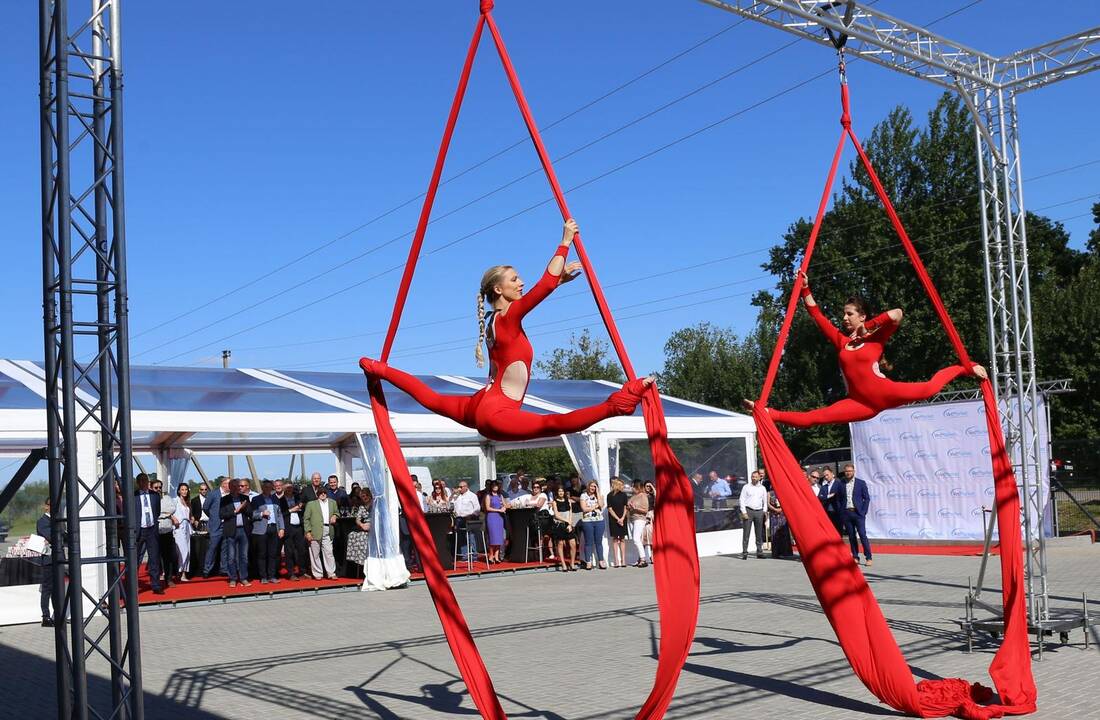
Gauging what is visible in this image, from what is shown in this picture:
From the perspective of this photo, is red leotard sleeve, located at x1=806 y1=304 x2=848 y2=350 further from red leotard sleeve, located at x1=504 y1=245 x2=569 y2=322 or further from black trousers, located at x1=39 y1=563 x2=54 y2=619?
black trousers, located at x1=39 y1=563 x2=54 y2=619

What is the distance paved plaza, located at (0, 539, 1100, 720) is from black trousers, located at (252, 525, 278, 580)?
1198 millimetres

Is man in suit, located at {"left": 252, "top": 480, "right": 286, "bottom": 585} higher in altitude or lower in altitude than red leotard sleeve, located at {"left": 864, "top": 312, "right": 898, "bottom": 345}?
lower

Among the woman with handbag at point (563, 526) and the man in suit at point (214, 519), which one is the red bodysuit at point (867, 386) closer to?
the woman with handbag at point (563, 526)

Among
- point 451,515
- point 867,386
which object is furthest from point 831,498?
point 867,386

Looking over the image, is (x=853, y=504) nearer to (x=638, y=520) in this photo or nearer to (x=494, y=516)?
(x=638, y=520)

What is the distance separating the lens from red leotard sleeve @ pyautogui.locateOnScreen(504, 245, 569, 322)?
455 centimetres

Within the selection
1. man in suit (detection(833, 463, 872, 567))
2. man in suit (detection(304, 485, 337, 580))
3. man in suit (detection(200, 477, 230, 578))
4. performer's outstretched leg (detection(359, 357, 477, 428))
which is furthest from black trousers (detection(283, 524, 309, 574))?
performer's outstretched leg (detection(359, 357, 477, 428))

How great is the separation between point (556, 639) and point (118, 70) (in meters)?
5.40

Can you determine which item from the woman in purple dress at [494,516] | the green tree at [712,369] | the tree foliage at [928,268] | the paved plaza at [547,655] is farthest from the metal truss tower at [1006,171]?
the green tree at [712,369]

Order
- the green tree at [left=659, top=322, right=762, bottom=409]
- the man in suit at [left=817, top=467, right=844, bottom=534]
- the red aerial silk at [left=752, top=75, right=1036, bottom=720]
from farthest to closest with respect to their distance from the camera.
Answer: the green tree at [left=659, top=322, right=762, bottom=409], the man in suit at [left=817, top=467, right=844, bottom=534], the red aerial silk at [left=752, top=75, right=1036, bottom=720]

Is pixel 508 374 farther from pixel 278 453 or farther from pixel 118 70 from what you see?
pixel 278 453

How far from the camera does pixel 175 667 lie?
782 centimetres

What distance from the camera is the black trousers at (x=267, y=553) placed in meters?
13.4

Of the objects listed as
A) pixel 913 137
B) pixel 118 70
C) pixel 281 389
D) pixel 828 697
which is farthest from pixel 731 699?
pixel 913 137
